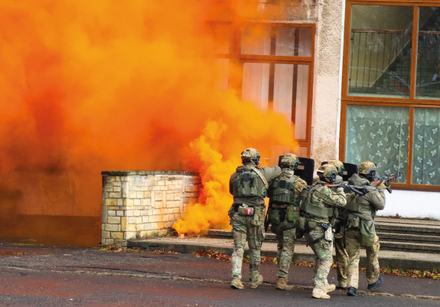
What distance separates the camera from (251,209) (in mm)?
8398

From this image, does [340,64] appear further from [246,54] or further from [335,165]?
[335,165]

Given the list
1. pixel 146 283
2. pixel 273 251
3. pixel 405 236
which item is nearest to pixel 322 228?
pixel 146 283

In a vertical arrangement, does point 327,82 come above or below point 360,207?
above

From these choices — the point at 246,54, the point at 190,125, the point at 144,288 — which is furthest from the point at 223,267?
the point at 246,54

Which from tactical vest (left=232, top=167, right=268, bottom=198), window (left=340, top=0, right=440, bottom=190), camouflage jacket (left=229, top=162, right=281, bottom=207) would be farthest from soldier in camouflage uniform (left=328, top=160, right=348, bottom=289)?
window (left=340, top=0, right=440, bottom=190)

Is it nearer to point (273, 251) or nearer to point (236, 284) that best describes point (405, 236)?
point (273, 251)

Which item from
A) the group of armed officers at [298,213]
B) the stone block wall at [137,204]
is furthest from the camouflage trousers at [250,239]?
the stone block wall at [137,204]

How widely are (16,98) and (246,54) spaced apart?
17.2 ft

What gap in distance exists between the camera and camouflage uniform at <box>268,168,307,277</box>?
27.6 ft

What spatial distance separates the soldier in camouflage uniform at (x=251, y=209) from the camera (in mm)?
8383

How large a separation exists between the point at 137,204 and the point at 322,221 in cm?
434

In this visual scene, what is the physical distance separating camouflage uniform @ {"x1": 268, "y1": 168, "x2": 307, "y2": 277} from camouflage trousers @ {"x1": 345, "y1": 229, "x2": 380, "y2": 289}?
0.74 meters

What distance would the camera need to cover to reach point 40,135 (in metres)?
15.6

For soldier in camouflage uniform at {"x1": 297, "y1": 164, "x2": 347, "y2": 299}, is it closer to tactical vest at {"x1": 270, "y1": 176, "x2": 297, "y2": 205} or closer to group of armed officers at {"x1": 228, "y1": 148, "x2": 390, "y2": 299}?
group of armed officers at {"x1": 228, "y1": 148, "x2": 390, "y2": 299}
